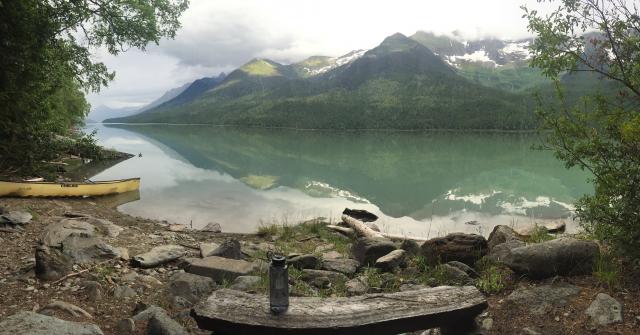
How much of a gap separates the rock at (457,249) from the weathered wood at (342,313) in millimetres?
4336

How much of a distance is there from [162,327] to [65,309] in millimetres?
1758

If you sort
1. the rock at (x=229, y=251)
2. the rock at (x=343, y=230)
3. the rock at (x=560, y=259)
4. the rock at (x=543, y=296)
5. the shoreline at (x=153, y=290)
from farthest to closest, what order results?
1. the rock at (x=343, y=230)
2. the rock at (x=229, y=251)
3. the rock at (x=560, y=259)
4. the rock at (x=543, y=296)
5. the shoreline at (x=153, y=290)

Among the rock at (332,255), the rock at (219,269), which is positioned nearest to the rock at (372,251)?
the rock at (332,255)

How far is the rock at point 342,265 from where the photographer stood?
1047 centimetres

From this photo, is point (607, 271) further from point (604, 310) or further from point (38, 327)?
point (38, 327)

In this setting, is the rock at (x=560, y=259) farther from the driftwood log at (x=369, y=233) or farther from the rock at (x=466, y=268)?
the driftwood log at (x=369, y=233)

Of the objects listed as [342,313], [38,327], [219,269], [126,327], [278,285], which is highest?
[278,285]

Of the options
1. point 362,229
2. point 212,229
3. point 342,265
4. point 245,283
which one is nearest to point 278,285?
point 245,283

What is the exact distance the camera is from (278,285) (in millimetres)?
5027

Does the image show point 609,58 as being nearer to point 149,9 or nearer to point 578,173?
point 149,9

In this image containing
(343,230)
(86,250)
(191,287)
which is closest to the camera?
(191,287)

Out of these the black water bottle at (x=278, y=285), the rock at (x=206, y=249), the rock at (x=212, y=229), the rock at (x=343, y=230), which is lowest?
the rock at (x=212, y=229)

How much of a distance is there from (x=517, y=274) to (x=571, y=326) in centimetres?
207

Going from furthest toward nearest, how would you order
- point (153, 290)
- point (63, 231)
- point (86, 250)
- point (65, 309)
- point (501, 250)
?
point (63, 231)
point (501, 250)
point (86, 250)
point (153, 290)
point (65, 309)
